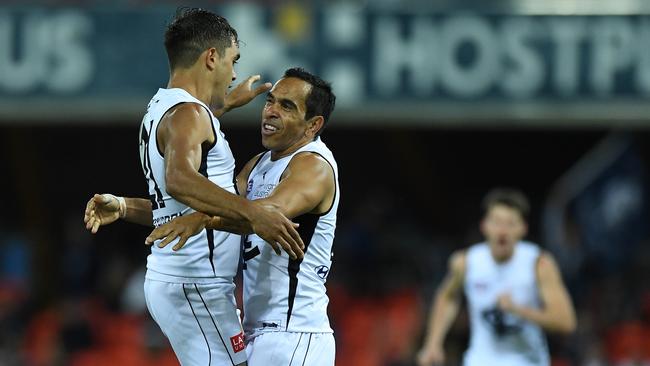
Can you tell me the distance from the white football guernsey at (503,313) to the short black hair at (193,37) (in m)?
3.23

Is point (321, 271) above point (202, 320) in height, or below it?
above

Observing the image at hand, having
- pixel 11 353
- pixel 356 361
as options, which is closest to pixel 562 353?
pixel 356 361

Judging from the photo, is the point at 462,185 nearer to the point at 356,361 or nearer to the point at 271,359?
the point at 356,361

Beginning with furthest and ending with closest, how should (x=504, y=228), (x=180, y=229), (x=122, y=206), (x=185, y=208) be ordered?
(x=504, y=228), (x=122, y=206), (x=185, y=208), (x=180, y=229)

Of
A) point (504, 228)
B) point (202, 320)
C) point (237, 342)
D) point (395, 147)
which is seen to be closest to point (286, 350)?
point (237, 342)

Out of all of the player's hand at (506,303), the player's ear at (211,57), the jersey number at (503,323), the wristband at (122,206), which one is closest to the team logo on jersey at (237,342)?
the wristband at (122,206)

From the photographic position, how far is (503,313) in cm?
739

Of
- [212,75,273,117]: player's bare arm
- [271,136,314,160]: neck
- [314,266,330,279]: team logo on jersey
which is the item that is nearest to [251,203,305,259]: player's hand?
[314,266,330,279]: team logo on jersey

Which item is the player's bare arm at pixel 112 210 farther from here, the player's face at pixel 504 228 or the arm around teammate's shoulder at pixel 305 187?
the player's face at pixel 504 228

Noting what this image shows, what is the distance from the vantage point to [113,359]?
465 inches

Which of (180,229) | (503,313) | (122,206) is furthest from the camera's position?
(503,313)

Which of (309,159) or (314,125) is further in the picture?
(314,125)

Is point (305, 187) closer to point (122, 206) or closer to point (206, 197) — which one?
point (206, 197)

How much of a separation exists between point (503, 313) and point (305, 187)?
3080 mm
